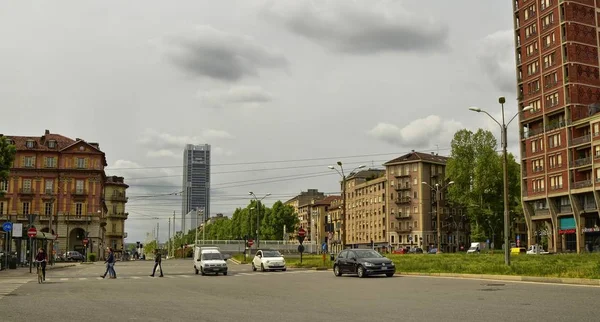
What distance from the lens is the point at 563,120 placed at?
81062 millimetres

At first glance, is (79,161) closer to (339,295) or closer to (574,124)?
(574,124)

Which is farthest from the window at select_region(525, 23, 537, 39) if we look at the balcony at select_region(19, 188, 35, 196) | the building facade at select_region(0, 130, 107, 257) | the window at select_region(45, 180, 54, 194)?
the balcony at select_region(19, 188, 35, 196)

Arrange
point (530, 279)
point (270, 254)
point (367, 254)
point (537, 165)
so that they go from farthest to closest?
point (537, 165), point (270, 254), point (367, 254), point (530, 279)

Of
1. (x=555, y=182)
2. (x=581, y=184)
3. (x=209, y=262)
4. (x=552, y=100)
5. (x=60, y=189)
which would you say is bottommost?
(x=209, y=262)

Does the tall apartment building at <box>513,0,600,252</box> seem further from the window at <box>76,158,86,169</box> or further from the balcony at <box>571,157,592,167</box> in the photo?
the window at <box>76,158,86,169</box>

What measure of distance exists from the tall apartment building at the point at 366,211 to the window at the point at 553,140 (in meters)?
53.7

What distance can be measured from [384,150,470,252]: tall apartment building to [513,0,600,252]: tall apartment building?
40697mm

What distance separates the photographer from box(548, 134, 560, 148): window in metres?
81.5

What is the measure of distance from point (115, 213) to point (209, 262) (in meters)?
110

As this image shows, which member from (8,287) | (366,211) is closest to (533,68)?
(366,211)

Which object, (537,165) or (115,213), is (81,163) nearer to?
(115,213)

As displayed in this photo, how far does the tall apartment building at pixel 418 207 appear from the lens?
5039 inches

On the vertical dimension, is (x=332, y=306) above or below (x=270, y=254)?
below

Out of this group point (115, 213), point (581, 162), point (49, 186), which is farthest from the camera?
point (115, 213)
